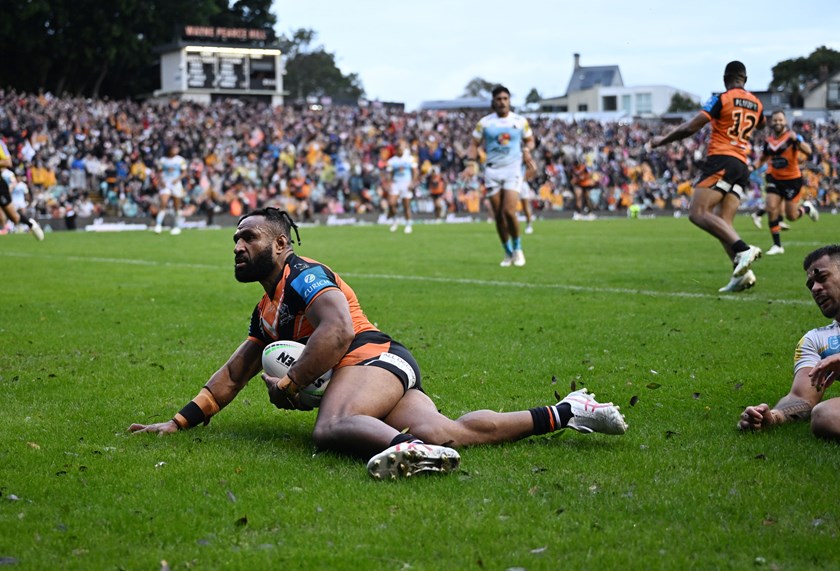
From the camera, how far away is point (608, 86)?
381 ft

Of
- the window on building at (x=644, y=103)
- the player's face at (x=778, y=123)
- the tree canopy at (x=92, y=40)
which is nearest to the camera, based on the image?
the player's face at (x=778, y=123)

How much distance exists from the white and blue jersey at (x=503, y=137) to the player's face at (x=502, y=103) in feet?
1.50

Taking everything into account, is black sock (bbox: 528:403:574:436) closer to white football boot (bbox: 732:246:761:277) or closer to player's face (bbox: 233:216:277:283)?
player's face (bbox: 233:216:277:283)

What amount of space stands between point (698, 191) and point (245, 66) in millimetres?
55426

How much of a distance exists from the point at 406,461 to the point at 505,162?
12960mm

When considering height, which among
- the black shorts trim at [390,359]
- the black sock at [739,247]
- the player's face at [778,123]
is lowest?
the black shorts trim at [390,359]

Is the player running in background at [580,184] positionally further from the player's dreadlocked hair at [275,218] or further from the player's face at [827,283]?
the player's dreadlocked hair at [275,218]

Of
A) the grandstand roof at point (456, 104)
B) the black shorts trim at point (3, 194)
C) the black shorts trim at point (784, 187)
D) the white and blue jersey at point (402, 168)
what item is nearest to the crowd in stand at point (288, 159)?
the white and blue jersey at point (402, 168)

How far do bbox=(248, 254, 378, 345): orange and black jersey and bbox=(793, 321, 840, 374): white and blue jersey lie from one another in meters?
2.30

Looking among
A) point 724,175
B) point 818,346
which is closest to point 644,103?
point 724,175

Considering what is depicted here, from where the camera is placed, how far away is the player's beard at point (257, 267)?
5.48 meters

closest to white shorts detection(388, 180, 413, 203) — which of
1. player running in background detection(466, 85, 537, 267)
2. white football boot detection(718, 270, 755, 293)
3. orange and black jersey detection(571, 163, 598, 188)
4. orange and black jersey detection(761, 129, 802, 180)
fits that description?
orange and black jersey detection(571, 163, 598, 188)

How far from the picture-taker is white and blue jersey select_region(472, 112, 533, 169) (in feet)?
56.7

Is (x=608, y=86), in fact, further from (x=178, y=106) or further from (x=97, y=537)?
(x=97, y=537)
